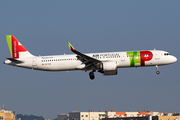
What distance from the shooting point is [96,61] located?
6925cm

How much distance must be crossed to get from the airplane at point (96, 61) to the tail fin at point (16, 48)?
5.71 ft

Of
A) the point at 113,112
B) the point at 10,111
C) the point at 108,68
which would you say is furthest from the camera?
the point at 113,112

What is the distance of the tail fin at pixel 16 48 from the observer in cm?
7575

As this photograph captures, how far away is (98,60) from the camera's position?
2717 inches

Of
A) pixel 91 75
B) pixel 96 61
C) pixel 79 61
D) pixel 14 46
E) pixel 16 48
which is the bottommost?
pixel 91 75

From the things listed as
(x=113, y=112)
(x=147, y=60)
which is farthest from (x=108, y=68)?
(x=113, y=112)

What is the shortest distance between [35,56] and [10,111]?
6976 cm

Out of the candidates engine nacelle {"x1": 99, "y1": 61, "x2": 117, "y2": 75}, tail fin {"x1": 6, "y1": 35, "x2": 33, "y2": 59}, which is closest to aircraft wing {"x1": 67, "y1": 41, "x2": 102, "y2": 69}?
engine nacelle {"x1": 99, "y1": 61, "x2": 117, "y2": 75}

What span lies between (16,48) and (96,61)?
18.1 metres

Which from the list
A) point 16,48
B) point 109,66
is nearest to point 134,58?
point 109,66

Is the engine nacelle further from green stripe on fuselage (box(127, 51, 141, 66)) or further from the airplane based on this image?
green stripe on fuselage (box(127, 51, 141, 66))

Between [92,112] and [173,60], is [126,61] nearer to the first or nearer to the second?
[173,60]

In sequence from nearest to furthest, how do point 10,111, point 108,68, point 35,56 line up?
point 108,68, point 35,56, point 10,111

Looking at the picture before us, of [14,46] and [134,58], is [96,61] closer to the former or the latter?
[134,58]
